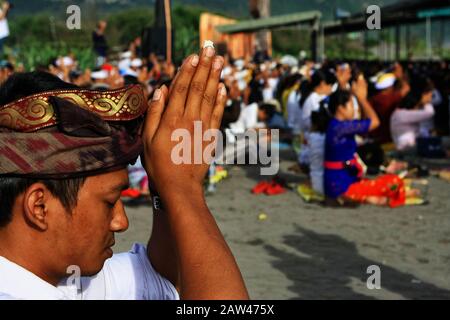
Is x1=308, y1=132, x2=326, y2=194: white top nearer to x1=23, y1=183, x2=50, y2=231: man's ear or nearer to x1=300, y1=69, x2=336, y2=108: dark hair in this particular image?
x1=300, y1=69, x2=336, y2=108: dark hair

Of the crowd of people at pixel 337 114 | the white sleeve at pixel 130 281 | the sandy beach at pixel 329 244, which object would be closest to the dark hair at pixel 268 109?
the crowd of people at pixel 337 114

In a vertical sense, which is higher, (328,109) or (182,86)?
(182,86)

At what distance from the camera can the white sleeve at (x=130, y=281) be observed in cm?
179

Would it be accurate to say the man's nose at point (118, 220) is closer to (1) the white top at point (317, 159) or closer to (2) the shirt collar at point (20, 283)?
(2) the shirt collar at point (20, 283)

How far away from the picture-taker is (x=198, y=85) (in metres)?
1.38

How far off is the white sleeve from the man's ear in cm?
32

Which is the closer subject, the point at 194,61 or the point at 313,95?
the point at 194,61

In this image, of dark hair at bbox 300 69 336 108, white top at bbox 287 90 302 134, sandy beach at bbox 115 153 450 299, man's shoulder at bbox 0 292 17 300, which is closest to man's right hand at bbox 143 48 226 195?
man's shoulder at bbox 0 292 17 300

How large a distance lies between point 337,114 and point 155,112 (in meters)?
7.49


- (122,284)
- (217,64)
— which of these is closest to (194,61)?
(217,64)

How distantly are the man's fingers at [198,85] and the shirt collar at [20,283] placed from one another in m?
0.46

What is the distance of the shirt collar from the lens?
147cm

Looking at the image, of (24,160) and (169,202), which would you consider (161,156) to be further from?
(24,160)

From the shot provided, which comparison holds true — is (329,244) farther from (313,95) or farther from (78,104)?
(78,104)
